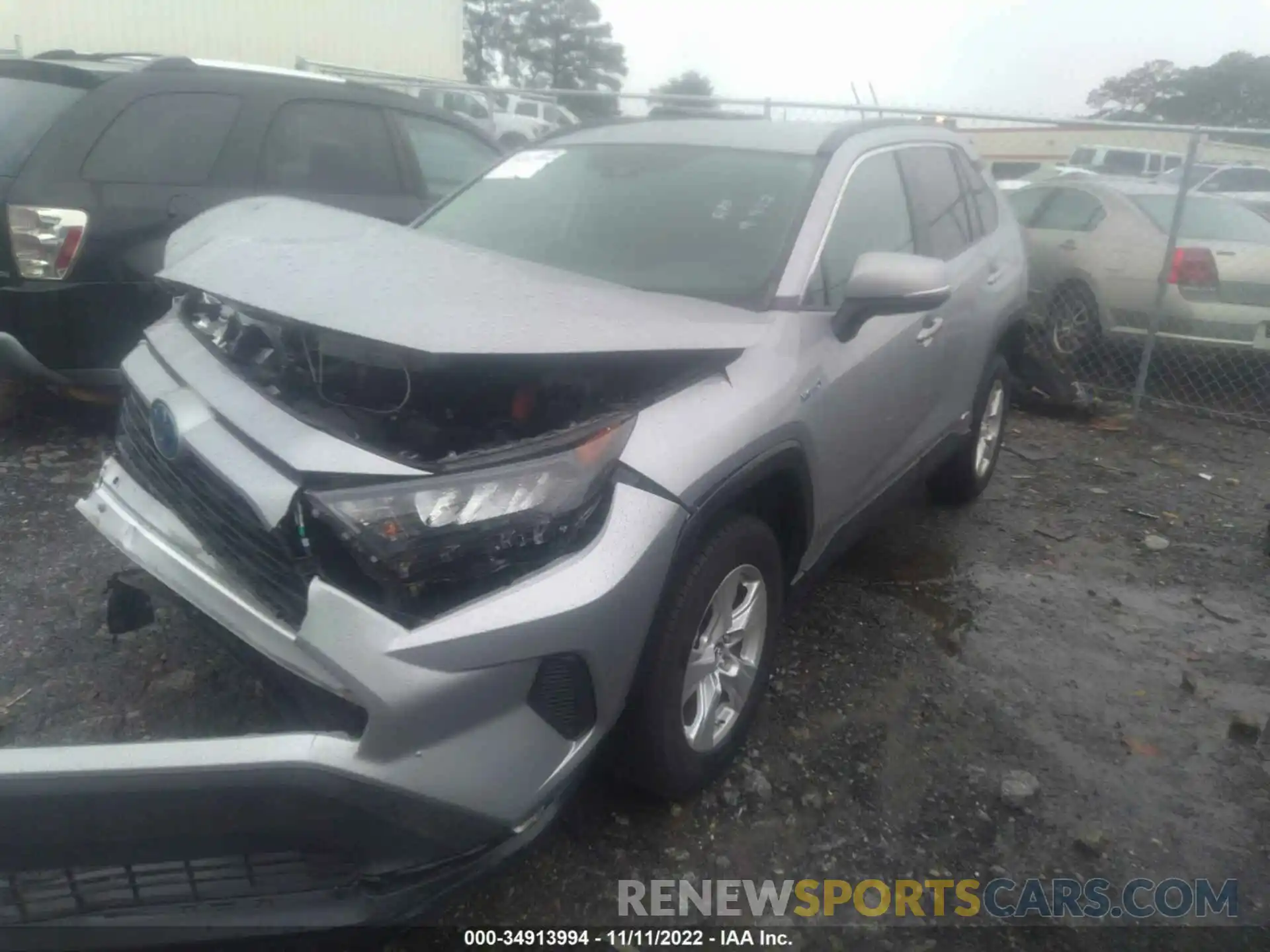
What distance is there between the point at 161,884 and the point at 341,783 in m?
0.40

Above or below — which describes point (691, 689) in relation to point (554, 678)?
below

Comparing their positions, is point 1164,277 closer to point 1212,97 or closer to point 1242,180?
point 1242,180

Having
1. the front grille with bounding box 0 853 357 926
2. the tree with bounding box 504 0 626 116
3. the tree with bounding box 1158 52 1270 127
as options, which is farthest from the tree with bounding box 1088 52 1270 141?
the front grille with bounding box 0 853 357 926

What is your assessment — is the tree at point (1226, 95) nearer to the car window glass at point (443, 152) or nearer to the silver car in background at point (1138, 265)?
the silver car in background at point (1138, 265)

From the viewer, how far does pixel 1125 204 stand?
293 inches

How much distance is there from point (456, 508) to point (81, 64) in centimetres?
426

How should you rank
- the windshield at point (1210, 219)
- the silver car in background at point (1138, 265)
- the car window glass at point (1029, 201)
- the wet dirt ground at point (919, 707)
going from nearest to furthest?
the wet dirt ground at point (919, 707), the silver car in background at point (1138, 265), the windshield at point (1210, 219), the car window glass at point (1029, 201)

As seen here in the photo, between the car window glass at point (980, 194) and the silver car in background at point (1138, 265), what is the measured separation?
2.65 metres

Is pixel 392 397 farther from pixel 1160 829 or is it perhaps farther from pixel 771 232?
pixel 1160 829

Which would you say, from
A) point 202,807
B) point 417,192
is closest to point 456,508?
point 202,807

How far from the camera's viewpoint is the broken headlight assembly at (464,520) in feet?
5.82

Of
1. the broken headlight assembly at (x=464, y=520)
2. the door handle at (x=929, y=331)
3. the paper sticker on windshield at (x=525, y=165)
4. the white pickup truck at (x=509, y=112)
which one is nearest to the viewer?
the broken headlight assembly at (x=464, y=520)

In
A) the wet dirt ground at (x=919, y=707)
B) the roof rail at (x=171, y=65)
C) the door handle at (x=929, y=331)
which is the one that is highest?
the roof rail at (x=171, y=65)

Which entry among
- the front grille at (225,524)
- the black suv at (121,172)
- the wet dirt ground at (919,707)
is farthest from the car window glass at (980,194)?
the front grille at (225,524)
